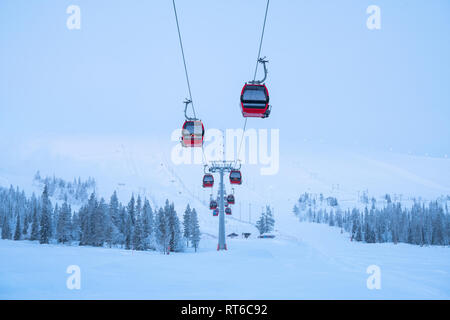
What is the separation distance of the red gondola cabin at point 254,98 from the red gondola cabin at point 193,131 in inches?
171

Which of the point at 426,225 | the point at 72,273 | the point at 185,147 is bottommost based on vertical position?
the point at 426,225

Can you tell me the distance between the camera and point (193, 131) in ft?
42.9

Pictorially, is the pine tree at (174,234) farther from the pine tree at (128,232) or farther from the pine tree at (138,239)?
the pine tree at (128,232)

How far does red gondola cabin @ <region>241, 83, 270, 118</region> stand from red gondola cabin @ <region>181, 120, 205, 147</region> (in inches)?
171

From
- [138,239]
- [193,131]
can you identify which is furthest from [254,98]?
[138,239]

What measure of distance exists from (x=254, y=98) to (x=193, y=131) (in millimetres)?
4819

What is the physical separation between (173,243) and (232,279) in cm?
4365

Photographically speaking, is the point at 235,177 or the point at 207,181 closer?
the point at 207,181

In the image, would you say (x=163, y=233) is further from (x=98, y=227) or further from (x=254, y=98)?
(x=254, y=98)

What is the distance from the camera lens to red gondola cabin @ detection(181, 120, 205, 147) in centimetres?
1301
